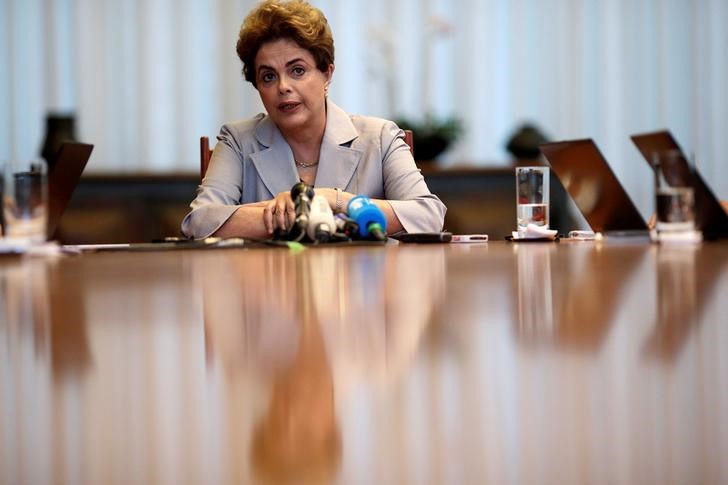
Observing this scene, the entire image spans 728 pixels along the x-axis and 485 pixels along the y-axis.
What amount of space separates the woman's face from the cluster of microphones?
0.66 meters

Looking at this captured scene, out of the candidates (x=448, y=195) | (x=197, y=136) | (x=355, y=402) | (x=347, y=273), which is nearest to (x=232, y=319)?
(x=355, y=402)

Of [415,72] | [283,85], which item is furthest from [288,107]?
[415,72]

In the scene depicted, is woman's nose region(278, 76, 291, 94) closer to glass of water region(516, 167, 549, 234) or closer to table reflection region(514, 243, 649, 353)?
glass of water region(516, 167, 549, 234)

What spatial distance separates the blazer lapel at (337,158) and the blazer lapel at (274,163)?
3.1 inches

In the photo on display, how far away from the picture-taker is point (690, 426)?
1.45 feet

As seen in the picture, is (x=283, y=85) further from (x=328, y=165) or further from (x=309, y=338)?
(x=309, y=338)

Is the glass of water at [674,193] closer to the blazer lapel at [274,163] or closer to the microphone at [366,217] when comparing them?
the microphone at [366,217]

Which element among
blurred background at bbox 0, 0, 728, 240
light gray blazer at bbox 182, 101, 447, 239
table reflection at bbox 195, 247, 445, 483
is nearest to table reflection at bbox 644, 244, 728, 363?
table reflection at bbox 195, 247, 445, 483

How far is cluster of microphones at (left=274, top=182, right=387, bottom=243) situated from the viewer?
6.47 feet

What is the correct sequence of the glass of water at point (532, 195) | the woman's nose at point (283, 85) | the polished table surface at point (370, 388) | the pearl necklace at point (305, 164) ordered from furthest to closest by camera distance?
the pearl necklace at point (305, 164)
the woman's nose at point (283, 85)
the glass of water at point (532, 195)
the polished table surface at point (370, 388)

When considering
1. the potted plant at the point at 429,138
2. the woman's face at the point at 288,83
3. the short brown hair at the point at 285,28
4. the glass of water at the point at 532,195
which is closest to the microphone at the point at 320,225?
the glass of water at the point at 532,195

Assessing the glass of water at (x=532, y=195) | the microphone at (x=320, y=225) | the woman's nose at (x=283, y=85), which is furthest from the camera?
the woman's nose at (x=283, y=85)

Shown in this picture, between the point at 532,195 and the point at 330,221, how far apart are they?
0.50m

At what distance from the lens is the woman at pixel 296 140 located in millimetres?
2645
